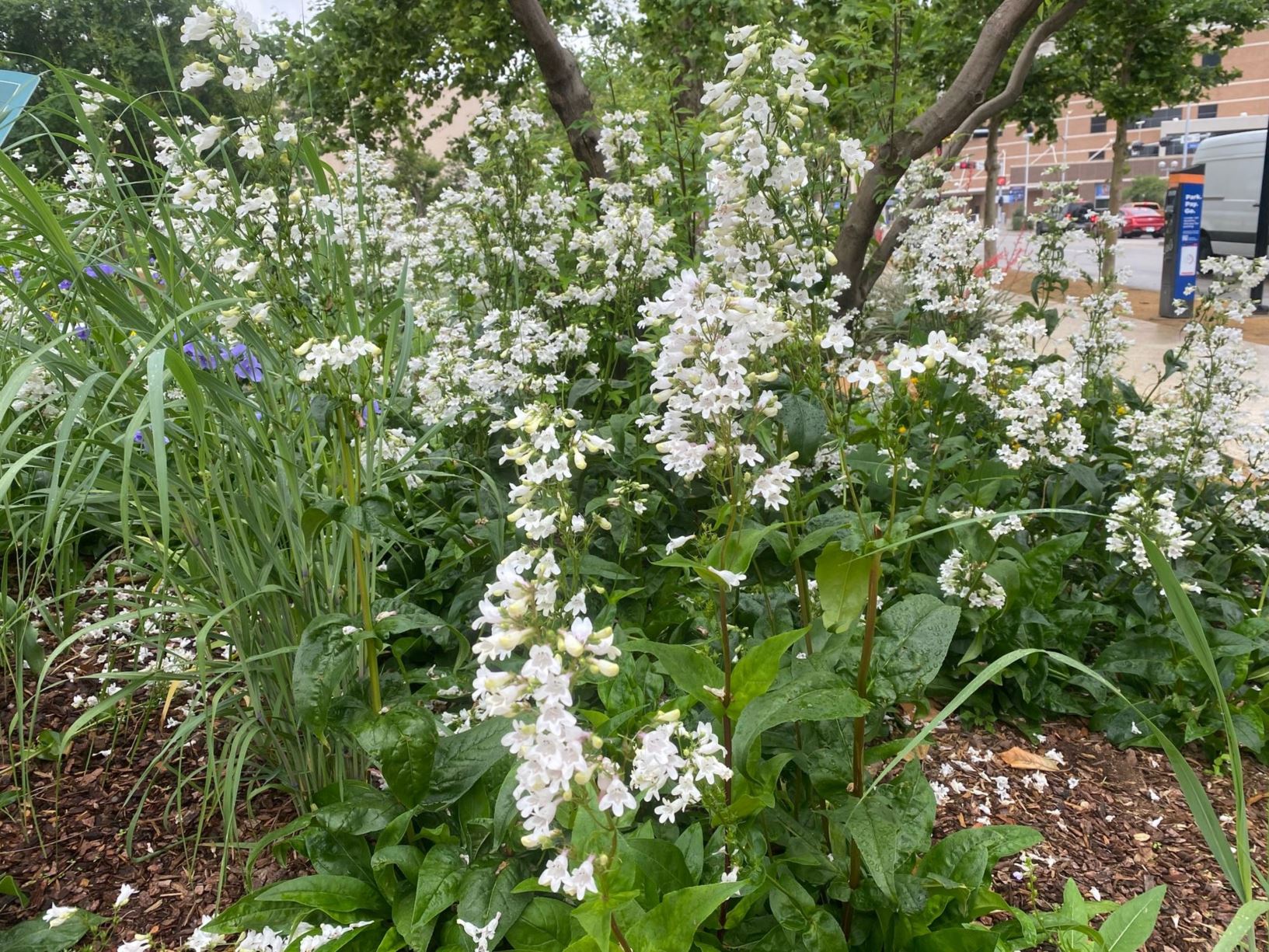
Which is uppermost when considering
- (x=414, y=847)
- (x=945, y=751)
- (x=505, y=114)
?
(x=505, y=114)

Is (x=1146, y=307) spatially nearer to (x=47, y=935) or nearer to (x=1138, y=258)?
(x=1138, y=258)

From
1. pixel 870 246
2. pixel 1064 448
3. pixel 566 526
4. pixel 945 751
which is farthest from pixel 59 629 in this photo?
pixel 870 246

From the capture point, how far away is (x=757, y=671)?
4.92ft

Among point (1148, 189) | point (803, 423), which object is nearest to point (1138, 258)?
point (1148, 189)

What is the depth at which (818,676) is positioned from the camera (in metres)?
1.49

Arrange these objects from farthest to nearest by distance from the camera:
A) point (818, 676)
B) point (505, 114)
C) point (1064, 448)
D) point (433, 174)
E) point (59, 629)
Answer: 1. point (433, 174)
2. point (505, 114)
3. point (1064, 448)
4. point (59, 629)
5. point (818, 676)

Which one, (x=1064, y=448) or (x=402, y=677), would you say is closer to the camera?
(x=402, y=677)

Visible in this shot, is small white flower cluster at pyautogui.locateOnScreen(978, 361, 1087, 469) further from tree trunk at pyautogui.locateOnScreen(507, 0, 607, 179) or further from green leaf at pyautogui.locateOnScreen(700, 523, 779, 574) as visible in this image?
tree trunk at pyautogui.locateOnScreen(507, 0, 607, 179)

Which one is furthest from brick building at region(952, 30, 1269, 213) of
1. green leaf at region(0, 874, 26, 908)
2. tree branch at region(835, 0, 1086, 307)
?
green leaf at region(0, 874, 26, 908)

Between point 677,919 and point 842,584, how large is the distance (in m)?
0.61

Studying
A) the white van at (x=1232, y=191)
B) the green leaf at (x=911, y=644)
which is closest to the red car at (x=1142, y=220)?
the white van at (x=1232, y=191)

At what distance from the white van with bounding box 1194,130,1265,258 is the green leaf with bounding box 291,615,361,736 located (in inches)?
651

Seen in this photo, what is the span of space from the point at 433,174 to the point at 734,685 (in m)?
26.7

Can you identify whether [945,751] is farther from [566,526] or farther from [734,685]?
[566,526]
